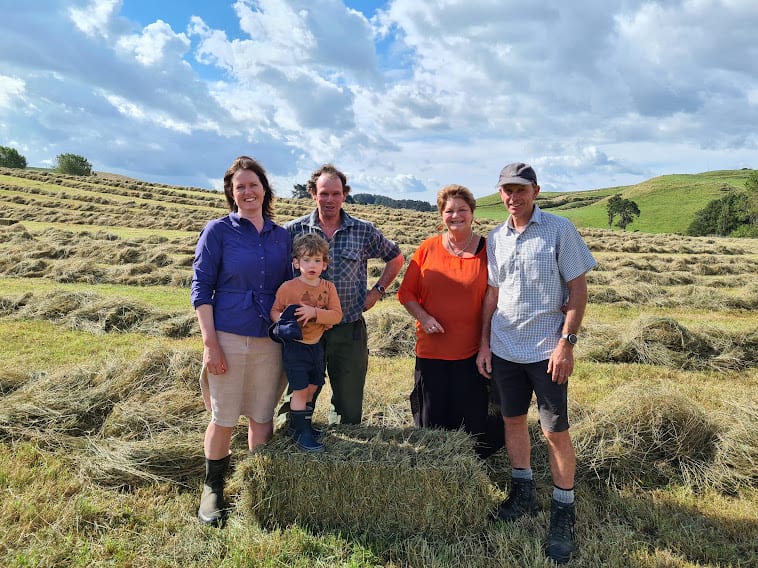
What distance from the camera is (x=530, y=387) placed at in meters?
2.97

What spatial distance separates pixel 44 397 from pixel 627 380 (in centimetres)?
579

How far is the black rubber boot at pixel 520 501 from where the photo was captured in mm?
3041

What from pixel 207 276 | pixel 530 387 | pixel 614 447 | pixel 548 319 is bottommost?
pixel 614 447

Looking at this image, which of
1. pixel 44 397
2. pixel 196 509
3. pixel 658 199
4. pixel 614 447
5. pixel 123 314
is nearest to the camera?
pixel 196 509

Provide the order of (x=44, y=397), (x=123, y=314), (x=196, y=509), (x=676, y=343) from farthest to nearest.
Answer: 1. (x=123, y=314)
2. (x=676, y=343)
3. (x=44, y=397)
4. (x=196, y=509)

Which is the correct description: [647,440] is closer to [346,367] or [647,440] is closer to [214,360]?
[346,367]

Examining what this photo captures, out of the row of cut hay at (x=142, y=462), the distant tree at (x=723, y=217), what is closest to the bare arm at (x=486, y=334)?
the row of cut hay at (x=142, y=462)

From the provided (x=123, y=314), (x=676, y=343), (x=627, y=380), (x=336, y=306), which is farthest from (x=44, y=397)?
(x=676, y=343)

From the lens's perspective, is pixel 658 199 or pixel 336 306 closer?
pixel 336 306

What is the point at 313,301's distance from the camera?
9.57ft

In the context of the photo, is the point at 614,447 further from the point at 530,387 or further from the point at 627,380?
the point at 627,380

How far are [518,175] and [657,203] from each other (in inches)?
3137

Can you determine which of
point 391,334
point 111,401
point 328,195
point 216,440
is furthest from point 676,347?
point 111,401

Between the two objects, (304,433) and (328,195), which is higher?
(328,195)
